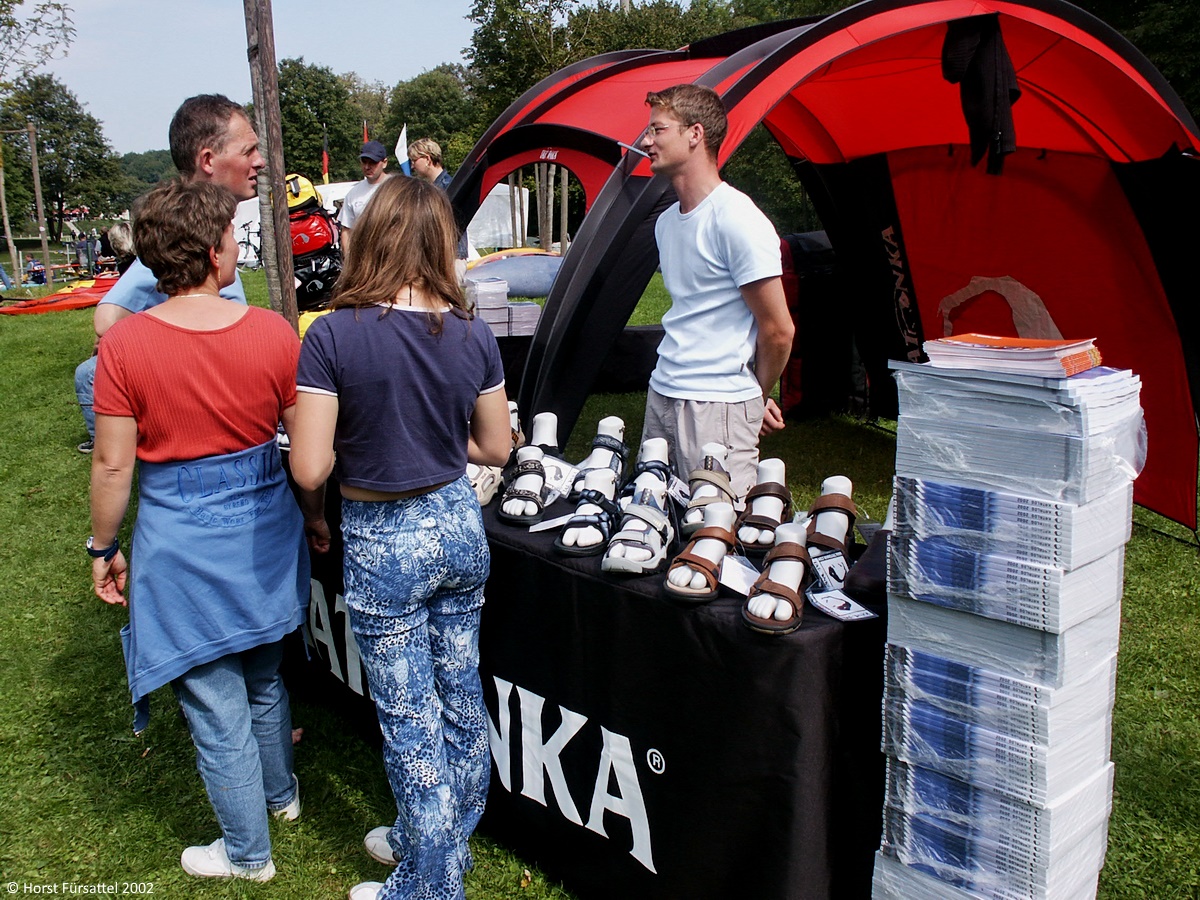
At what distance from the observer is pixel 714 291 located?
2516 millimetres

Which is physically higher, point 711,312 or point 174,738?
point 711,312

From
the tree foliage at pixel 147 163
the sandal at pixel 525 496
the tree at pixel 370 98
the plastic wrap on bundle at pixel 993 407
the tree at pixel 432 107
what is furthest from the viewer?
the tree foliage at pixel 147 163

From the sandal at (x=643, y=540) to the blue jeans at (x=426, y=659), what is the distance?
27cm

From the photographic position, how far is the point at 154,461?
183 cm

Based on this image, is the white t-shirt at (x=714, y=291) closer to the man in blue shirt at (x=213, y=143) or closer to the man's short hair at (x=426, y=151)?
the man in blue shirt at (x=213, y=143)

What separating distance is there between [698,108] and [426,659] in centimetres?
166

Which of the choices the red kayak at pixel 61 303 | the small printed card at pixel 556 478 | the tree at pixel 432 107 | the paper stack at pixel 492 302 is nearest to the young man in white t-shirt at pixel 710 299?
the small printed card at pixel 556 478

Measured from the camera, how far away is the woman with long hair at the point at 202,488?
177cm

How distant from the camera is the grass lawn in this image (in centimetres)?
226

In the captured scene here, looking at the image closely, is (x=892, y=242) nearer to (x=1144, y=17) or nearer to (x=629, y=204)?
(x=629, y=204)

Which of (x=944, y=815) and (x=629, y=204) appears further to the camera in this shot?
(x=629, y=204)

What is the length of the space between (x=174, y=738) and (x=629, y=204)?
248 cm

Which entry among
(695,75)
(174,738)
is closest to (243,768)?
(174,738)

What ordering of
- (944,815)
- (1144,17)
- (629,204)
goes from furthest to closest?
(1144,17), (629,204), (944,815)
